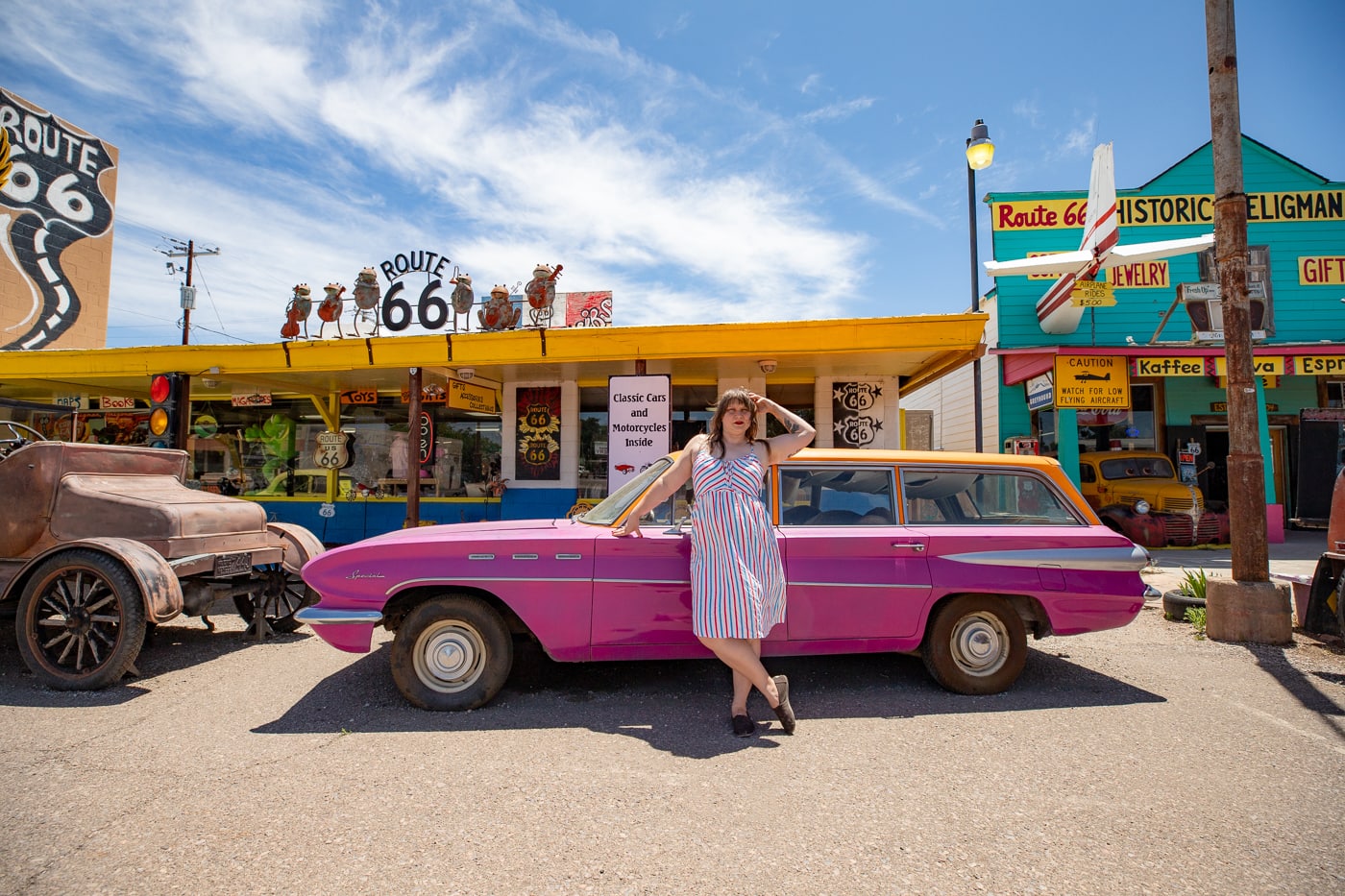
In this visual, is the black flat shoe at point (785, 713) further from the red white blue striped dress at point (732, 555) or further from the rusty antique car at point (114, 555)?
the rusty antique car at point (114, 555)

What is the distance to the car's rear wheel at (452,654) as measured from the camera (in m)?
4.05

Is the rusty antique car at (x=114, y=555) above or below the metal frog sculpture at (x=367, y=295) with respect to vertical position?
below

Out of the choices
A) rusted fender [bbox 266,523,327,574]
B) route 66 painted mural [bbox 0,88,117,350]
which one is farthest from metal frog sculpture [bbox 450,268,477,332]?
route 66 painted mural [bbox 0,88,117,350]

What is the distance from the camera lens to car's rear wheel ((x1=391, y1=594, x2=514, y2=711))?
405 cm

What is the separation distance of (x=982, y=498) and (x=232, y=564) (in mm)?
5412

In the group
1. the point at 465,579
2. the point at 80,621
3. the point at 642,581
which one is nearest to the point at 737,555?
the point at 642,581

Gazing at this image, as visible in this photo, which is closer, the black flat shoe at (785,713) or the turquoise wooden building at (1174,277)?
the black flat shoe at (785,713)

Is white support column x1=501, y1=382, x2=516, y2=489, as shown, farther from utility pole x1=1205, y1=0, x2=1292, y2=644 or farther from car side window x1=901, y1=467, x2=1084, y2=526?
utility pole x1=1205, y1=0, x2=1292, y2=644

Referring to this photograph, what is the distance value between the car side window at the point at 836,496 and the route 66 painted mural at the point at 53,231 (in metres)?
19.1

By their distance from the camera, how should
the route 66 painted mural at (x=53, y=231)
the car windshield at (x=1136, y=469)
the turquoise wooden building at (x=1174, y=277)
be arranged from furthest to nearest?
the route 66 painted mural at (x=53, y=231), the turquoise wooden building at (x=1174, y=277), the car windshield at (x=1136, y=469)

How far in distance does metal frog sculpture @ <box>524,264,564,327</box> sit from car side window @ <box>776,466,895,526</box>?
6.33 m

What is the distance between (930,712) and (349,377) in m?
10.1

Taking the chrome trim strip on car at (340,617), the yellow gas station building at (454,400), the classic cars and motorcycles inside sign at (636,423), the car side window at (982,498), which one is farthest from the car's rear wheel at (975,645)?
the classic cars and motorcycles inside sign at (636,423)

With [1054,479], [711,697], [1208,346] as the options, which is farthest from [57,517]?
[1208,346]
